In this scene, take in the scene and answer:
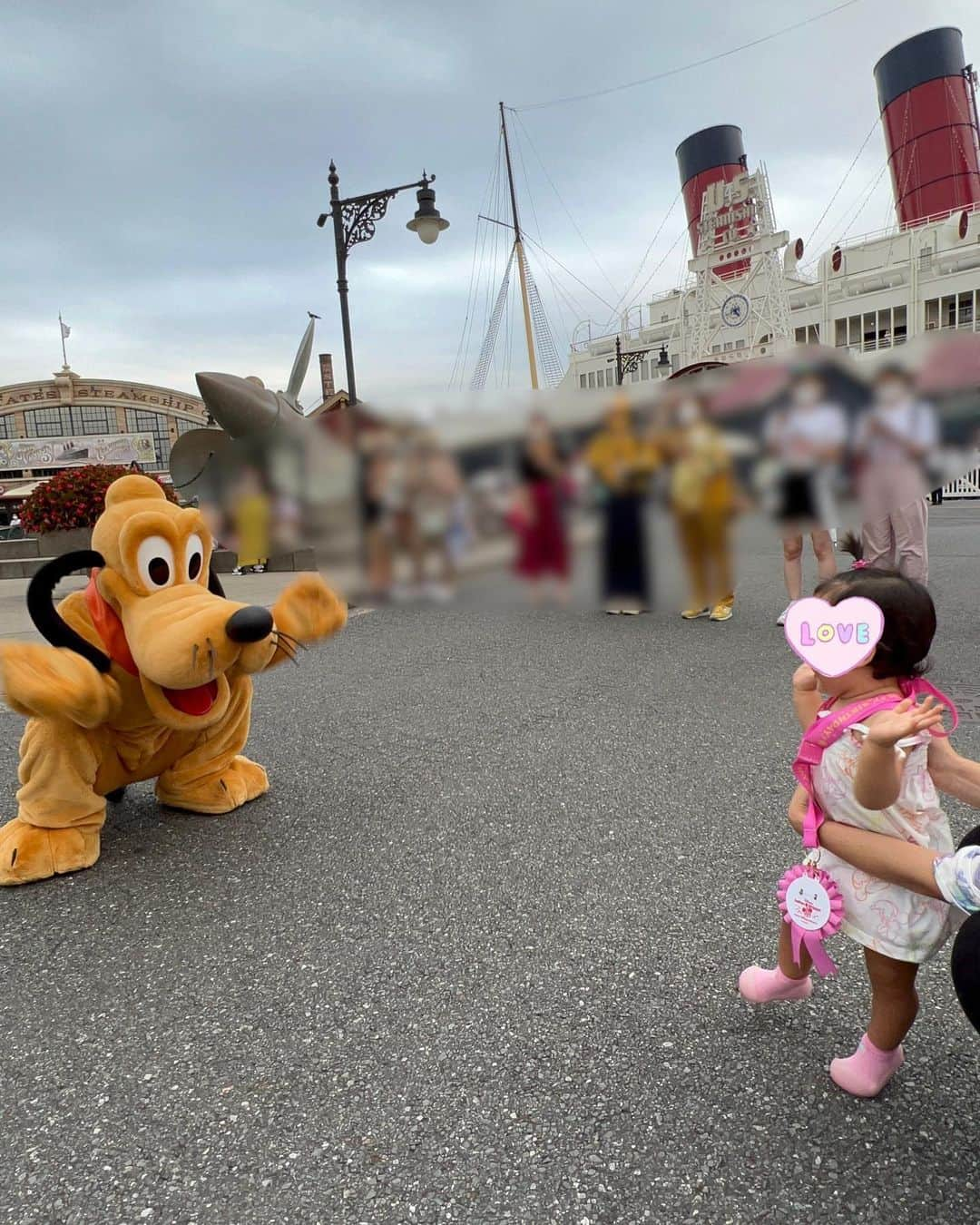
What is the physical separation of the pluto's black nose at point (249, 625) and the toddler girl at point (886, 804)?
1.42 meters

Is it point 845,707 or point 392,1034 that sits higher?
point 845,707

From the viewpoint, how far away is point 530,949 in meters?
2.12

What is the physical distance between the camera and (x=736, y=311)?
193 centimetres

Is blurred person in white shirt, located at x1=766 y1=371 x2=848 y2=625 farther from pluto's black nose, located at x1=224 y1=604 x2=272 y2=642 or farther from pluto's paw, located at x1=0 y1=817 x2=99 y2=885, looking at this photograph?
pluto's paw, located at x1=0 y1=817 x2=99 y2=885

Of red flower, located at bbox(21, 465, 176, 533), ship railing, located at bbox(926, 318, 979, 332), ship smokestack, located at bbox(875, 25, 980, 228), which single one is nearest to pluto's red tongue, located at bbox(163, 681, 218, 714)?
ship railing, located at bbox(926, 318, 979, 332)

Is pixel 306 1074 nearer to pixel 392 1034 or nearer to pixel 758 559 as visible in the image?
pixel 392 1034

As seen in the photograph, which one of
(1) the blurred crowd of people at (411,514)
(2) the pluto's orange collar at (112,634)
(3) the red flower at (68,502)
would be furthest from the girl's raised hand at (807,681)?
(3) the red flower at (68,502)

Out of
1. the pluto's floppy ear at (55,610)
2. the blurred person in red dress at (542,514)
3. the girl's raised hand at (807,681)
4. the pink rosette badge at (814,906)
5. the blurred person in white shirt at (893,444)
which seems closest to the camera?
the blurred person in white shirt at (893,444)

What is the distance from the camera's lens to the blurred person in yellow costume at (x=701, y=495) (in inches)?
46.5

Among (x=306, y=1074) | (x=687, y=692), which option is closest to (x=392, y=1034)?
(x=306, y=1074)

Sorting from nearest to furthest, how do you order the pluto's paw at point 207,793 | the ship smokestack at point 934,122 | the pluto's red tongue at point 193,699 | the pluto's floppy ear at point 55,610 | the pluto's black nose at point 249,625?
the pluto's black nose at point 249,625 → the pluto's floppy ear at point 55,610 → the pluto's red tongue at point 193,699 → the pluto's paw at point 207,793 → the ship smokestack at point 934,122

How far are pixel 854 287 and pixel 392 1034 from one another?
20.0 meters

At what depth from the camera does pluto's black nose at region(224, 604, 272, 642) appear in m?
2.19

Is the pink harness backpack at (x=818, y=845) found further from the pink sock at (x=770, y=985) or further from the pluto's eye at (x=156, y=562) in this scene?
the pluto's eye at (x=156, y=562)
